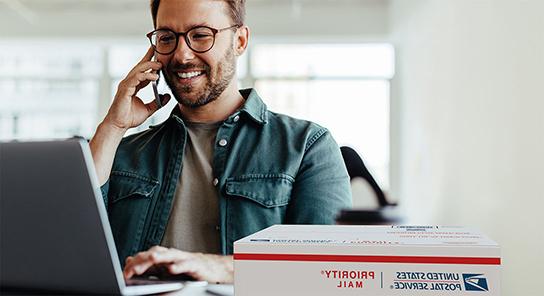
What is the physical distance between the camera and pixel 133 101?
1523 mm

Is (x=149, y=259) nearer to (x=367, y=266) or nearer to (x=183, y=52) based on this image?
(x=367, y=266)

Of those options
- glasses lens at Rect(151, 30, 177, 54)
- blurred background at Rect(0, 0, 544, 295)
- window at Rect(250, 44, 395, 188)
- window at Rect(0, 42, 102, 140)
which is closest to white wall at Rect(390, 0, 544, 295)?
blurred background at Rect(0, 0, 544, 295)

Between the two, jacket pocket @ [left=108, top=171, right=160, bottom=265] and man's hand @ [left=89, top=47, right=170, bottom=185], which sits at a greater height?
man's hand @ [left=89, top=47, right=170, bottom=185]

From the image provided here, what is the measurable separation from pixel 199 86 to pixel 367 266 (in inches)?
36.1

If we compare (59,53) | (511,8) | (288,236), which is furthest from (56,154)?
(59,53)

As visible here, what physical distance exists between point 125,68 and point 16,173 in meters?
5.53

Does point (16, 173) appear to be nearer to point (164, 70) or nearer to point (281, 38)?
point (164, 70)

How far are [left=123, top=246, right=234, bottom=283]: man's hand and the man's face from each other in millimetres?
565

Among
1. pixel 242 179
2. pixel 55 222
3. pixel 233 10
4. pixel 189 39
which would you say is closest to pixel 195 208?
pixel 242 179

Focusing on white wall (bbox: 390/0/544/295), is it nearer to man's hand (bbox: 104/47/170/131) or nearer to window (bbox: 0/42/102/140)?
man's hand (bbox: 104/47/170/131)

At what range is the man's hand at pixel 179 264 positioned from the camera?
0.90m

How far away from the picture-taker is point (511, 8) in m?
2.41

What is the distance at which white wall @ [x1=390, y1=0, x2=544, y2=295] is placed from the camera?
2082mm

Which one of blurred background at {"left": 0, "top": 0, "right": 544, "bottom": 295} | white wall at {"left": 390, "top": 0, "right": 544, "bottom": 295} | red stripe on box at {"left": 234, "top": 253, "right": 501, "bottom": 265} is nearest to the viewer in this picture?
red stripe on box at {"left": 234, "top": 253, "right": 501, "bottom": 265}
